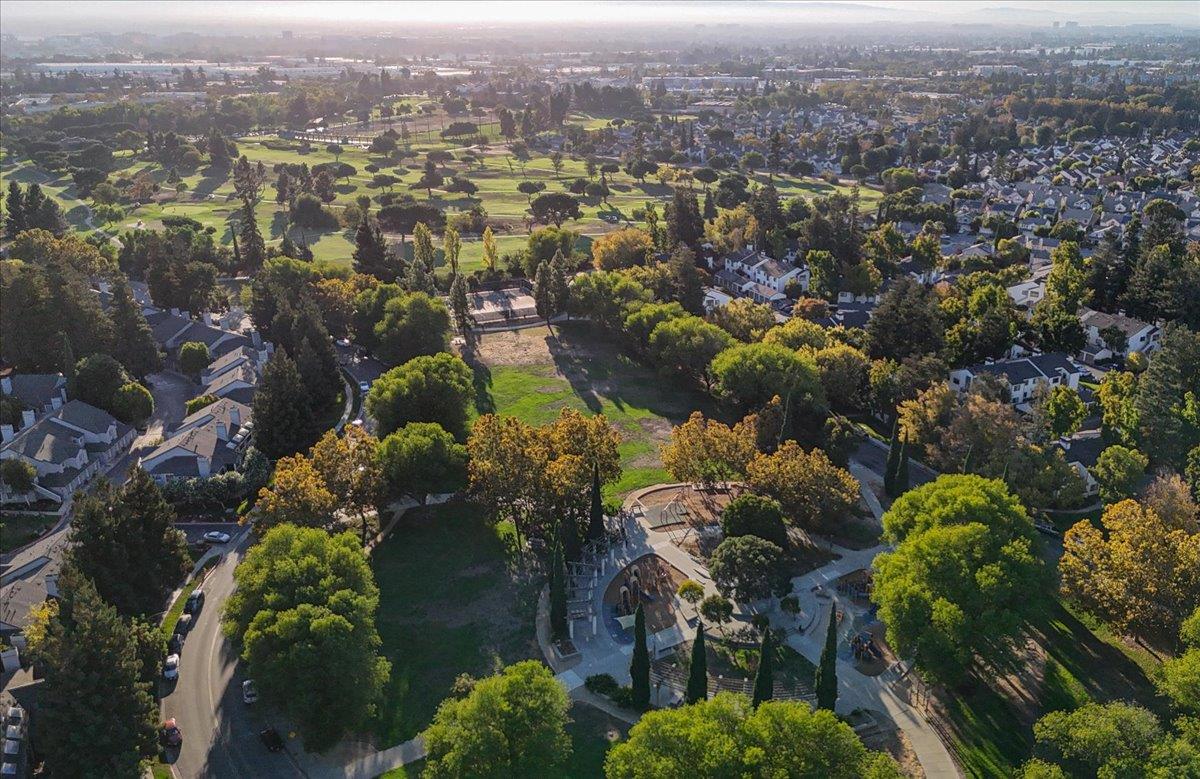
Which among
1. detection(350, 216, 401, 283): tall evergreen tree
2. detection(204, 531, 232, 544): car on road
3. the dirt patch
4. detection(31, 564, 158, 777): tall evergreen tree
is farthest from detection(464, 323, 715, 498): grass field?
detection(31, 564, 158, 777): tall evergreen tree

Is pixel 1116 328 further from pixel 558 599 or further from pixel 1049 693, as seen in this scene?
pixel 558 599

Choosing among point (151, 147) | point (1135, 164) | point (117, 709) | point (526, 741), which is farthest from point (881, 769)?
point (151, 147)

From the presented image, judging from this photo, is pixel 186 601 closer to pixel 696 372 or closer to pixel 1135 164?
pixel 696 372

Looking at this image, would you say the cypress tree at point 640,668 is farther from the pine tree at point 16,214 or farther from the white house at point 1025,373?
the pine tree at point 16,214

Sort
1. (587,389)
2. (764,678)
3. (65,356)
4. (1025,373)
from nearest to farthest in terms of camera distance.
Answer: (764,678) < (1025,373) < (65,356) < (587,389)

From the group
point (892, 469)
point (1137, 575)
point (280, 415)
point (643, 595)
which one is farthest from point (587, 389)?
point (1137, 575)

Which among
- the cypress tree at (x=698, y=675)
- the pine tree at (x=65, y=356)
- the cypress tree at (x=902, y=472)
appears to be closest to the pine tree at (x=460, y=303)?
the pine tree at (x=65, y=356)
